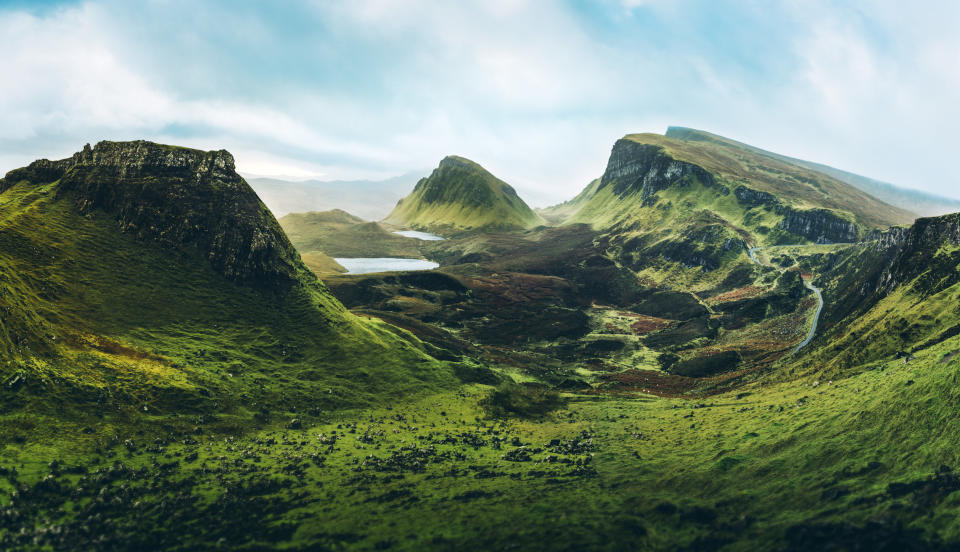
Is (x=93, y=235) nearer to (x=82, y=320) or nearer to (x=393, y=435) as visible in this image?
(x=82, y=320)

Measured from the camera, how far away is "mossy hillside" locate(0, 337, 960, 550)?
2978 cm

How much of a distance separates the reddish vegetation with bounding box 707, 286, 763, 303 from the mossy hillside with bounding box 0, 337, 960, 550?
118 meters

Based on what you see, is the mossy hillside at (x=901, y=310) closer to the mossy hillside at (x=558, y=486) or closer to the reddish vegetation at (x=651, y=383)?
the mossy hillside at (x=558, y=486)

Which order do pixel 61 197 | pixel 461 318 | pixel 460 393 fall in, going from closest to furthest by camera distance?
pixel 61 197
pixel 460 393
pixel 461 318

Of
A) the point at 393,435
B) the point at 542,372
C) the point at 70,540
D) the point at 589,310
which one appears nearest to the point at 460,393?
the point at 393,435

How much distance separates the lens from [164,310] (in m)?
67.3

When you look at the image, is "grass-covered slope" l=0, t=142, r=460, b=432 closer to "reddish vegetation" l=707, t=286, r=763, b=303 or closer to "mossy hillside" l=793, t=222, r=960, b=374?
"mossy hillside" l=793, t=222, r=960, b=374

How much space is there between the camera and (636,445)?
54.3 m

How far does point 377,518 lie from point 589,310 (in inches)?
6266

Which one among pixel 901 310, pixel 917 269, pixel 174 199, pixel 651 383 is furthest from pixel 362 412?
pixel 917 269

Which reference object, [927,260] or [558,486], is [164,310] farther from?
[927,260]

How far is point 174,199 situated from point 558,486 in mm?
84887

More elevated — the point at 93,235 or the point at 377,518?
the point at 93,235

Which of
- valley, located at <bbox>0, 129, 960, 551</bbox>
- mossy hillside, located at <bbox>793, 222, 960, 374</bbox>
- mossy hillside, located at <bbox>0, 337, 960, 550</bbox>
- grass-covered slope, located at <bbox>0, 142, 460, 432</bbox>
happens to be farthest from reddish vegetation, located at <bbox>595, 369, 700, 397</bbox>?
grass-covered slope, located at <bbox>0, 142, 460, 432</bbox>
